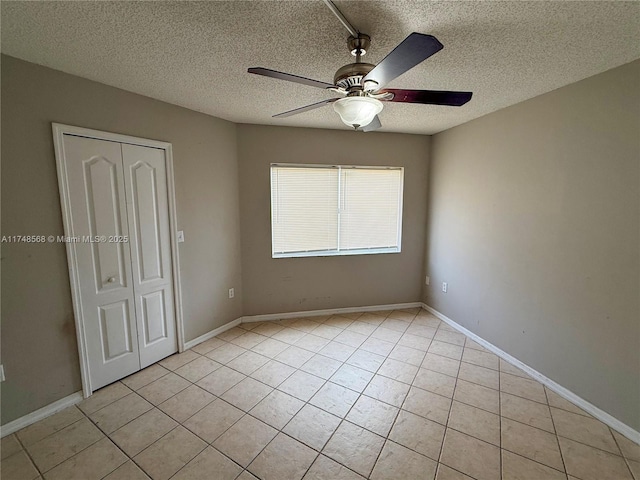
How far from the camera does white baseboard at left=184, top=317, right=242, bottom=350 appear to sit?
2.87 metres

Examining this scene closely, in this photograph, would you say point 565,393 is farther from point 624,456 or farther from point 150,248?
point 150,248

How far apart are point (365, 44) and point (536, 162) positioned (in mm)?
1858

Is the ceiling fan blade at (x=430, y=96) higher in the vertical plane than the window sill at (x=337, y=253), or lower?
higher

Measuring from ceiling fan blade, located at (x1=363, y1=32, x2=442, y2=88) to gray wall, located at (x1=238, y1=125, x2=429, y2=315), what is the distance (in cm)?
209

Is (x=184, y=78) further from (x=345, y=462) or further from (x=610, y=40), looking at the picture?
(x=345, y=462)

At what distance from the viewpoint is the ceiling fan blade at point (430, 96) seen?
57.2 inches

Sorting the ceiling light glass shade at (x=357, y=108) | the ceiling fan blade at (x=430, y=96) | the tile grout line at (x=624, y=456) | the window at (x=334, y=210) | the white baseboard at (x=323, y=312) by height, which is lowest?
the tile grout line at (x=624, y=456)

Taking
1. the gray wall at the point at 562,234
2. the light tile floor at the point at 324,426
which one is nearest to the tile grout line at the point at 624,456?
the light tile floor at the point at 324,426

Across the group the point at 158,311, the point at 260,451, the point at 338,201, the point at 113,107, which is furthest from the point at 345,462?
the point at 113,107

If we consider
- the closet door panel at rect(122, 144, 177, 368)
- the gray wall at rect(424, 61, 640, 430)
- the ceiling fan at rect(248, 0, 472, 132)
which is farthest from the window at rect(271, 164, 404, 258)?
the ceiling fan at rect(248, 0, 472, 132)

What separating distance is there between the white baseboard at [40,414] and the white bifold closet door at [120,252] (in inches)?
5.6

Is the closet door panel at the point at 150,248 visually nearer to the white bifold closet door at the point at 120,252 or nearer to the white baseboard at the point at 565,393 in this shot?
the white bifold closet door at the point at 120,252

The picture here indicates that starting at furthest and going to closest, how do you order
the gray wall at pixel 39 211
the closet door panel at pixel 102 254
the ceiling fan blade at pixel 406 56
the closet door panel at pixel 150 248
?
1. the closet door panel at pixel 150 248
2. the closet door panel at pixel 102 254
3. the gray wall at pixel 39 211
4. the ceiling fan blade at pixel 406 56

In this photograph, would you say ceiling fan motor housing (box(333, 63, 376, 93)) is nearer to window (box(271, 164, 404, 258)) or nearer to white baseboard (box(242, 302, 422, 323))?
window (box(271, 164, 404, 258))
